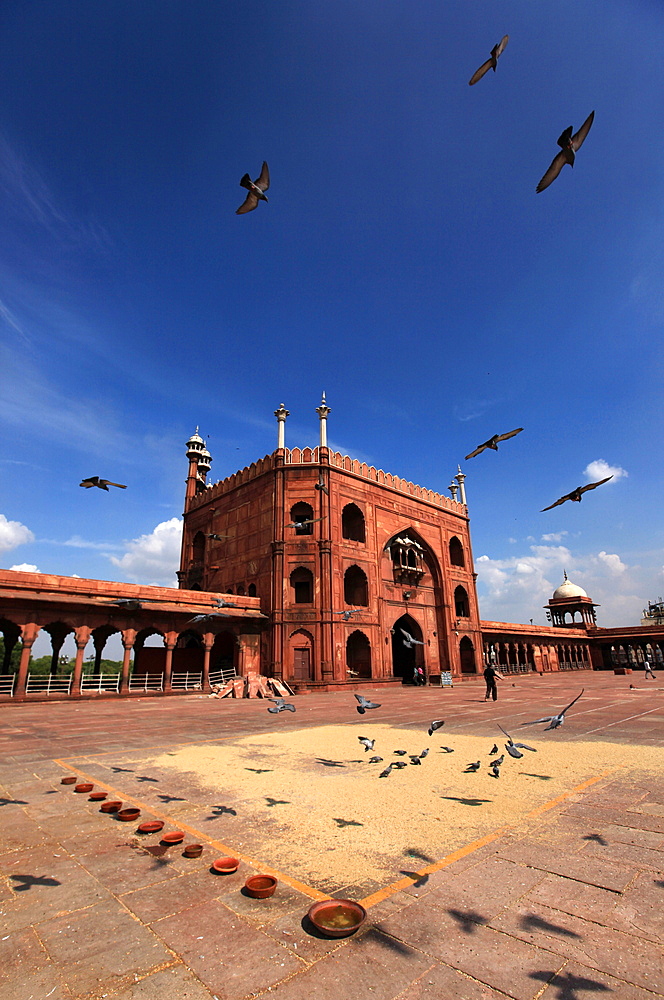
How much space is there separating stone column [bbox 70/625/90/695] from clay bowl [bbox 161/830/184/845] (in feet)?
57.5

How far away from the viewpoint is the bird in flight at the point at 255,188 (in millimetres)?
7774

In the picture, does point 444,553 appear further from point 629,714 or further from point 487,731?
point 487,731

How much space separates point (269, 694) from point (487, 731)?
13.2 meters

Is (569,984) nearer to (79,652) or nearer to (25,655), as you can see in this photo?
(25,655)

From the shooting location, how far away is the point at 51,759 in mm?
7035

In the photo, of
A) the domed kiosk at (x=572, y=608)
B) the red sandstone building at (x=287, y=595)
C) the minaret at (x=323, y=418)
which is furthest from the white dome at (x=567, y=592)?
the minaret at (x=323, y=418)

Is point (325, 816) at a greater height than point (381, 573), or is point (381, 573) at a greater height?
point (381, 573)

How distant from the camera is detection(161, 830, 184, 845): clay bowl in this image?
12.3ft

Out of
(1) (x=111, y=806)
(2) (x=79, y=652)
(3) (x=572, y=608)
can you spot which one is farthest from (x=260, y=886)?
(3) (x=572, y=608)

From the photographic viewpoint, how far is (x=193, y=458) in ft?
123

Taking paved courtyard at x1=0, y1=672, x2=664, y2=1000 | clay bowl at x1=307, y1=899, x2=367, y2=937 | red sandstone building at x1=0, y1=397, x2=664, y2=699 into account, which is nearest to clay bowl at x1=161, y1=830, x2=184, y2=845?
paved courtyard at x1=0, y1=672, x2=664, y2=1000

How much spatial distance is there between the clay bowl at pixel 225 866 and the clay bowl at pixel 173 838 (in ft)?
1.76

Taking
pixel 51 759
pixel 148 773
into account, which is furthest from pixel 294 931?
pixel 51 759

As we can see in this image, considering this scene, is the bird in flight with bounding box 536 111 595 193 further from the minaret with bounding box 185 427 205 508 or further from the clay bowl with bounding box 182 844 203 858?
the minaret with bounding box 185 427 205 508
